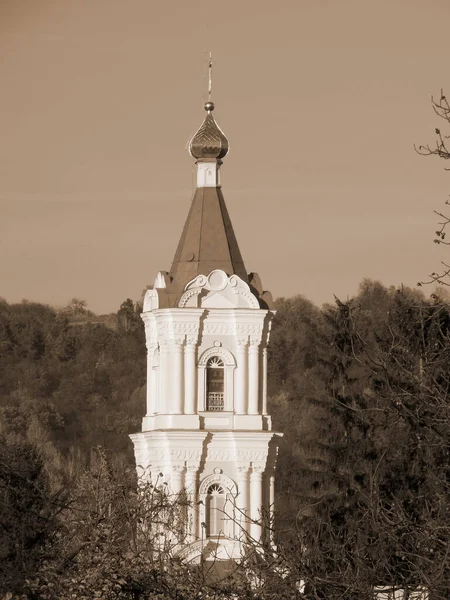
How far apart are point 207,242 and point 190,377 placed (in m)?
2.97

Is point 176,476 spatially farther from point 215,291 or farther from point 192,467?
point 215,291

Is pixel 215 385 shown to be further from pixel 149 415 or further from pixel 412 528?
pixel 412 528

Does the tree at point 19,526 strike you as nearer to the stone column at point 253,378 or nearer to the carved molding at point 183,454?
the carved molding at point 183,454

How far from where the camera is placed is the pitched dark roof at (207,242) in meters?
51.2

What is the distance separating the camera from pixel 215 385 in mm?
51312

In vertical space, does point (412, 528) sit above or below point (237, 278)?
below

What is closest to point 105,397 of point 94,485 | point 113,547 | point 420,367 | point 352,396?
point 352,396

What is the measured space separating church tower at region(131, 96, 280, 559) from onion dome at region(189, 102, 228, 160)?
211 cm

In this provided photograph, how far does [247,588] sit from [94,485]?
15.8m

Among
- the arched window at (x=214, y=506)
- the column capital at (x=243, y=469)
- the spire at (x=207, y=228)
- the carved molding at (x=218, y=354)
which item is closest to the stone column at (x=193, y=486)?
the arched window at (x=214, y=506)

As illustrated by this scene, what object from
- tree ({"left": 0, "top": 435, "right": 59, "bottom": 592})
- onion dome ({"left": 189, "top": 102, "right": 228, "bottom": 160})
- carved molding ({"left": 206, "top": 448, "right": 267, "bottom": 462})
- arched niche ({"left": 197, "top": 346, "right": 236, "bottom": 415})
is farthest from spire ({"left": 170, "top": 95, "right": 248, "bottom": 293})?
tree ({"left": 0, "top": 435, "right": 59, "bottom": 592})

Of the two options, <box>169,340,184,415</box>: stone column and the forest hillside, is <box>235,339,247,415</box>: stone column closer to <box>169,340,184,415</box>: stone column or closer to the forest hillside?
<box>169,340,184,415</box>: stone column

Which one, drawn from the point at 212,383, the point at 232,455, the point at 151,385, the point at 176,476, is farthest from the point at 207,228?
the point at 176,476

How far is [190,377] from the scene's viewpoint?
167ft
